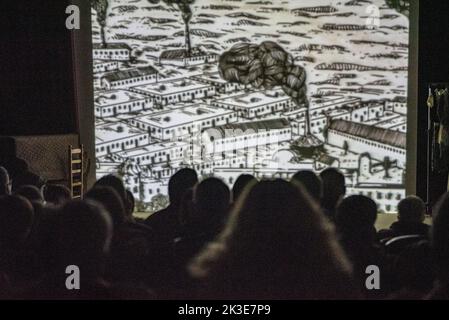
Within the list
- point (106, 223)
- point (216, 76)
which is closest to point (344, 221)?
point (106, 223)

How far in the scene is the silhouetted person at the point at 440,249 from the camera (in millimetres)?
2414

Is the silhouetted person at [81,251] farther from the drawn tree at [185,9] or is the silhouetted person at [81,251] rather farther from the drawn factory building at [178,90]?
the drawn tree at [185,9]

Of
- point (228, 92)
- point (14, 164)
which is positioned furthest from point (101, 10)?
point (14, 164)

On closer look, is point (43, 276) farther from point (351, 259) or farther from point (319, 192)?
point (319, 192)

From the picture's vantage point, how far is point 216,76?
352 inches

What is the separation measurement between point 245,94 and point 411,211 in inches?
225

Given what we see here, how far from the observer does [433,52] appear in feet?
27.4

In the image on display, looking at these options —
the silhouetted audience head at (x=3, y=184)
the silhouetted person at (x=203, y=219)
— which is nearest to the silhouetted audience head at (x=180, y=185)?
the silhouetted person at (x=203, y=219)

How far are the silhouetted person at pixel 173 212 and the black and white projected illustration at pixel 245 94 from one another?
4.83 metres

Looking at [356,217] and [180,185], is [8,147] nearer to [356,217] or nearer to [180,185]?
[180,185]

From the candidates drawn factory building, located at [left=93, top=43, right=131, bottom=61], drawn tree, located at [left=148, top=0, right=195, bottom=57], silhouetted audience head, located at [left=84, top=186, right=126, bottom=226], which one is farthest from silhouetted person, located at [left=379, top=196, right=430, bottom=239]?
drawn factory building, located at [left=93, top=43, right=131, bottom=61]

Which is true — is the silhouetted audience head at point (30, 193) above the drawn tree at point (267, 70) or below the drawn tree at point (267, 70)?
below

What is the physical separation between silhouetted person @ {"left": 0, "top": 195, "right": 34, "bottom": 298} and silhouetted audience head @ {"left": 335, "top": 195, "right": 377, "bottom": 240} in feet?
4.61

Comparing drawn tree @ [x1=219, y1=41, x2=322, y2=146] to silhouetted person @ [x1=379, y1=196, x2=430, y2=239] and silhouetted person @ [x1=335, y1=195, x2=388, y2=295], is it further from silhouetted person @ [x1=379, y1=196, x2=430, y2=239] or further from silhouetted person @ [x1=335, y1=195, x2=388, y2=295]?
silhouetted person @ [x1=335, y1=195, x2=388, y2=295]
